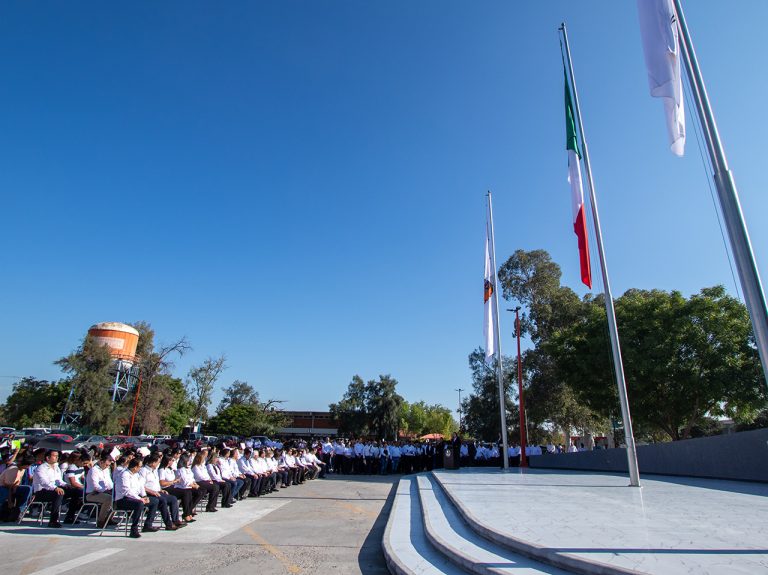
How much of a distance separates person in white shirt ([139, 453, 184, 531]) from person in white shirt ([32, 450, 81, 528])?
4.71ft

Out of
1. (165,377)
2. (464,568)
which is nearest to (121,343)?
(165,377)

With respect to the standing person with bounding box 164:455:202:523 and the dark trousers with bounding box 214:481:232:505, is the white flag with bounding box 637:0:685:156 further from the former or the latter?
the dark trousers with bounding box 214:481:232:505

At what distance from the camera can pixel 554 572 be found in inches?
193

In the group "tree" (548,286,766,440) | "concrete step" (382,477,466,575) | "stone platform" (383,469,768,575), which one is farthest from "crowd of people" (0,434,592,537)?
"tree" (548,286,766,440)

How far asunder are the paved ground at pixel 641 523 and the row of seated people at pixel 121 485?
5.47 m

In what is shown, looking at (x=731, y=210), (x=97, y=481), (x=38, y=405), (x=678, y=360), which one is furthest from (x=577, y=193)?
(x=38, y=405)

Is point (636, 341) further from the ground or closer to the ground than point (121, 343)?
closer to the ground

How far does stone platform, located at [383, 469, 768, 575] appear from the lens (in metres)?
4.77

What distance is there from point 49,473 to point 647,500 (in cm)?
1167

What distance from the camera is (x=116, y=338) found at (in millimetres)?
52531

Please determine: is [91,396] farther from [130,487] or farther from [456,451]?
[130,487]

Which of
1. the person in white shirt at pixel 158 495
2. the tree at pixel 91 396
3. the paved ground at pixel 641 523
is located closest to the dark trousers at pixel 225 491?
the person in white shirt at pixel 158 495

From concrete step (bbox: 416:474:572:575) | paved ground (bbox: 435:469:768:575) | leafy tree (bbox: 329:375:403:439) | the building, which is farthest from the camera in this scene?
the building

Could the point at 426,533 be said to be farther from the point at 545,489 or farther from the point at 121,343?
the point at 121,343
